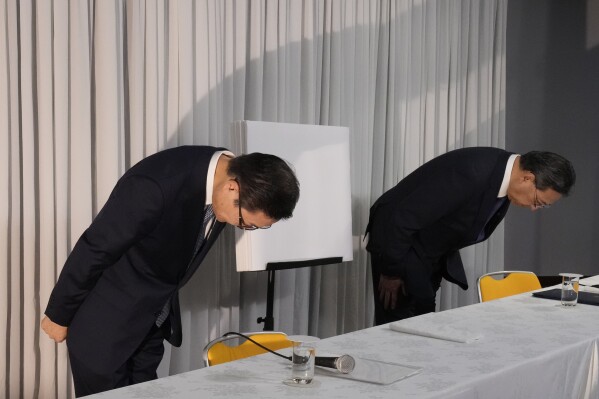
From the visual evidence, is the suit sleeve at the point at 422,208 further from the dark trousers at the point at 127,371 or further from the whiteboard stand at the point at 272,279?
the dark trousers at the point at 127,371

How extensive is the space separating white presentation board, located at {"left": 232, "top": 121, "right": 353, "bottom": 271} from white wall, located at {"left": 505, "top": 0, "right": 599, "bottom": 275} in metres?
2.71

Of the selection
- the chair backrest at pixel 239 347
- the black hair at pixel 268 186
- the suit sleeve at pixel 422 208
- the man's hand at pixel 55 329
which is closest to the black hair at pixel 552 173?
the suit sleeve at pixel 422 208

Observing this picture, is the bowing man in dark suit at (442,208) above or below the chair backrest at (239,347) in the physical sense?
above

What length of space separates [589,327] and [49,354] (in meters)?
2.28

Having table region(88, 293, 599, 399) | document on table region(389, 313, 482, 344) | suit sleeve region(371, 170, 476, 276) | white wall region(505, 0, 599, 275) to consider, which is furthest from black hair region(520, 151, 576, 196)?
white wall region(505, 0, 599, 275)

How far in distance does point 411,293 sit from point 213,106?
1418 mm

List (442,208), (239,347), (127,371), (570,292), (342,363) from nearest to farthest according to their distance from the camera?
(342,363), (239,347), (127,371), (570,292), (442,208)

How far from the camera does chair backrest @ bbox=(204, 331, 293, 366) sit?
89.8 inches

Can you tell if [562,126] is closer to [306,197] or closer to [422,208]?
[306,197]

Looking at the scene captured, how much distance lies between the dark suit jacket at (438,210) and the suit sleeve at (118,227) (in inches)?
57.3

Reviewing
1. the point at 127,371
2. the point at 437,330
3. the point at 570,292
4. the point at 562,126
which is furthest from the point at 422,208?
the point at 562,126

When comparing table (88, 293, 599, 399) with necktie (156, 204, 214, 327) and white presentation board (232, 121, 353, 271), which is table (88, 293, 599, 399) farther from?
white presentation board (232, 121, 353, 271)

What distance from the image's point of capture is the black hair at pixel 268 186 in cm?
207

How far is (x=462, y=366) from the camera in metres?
2.05
